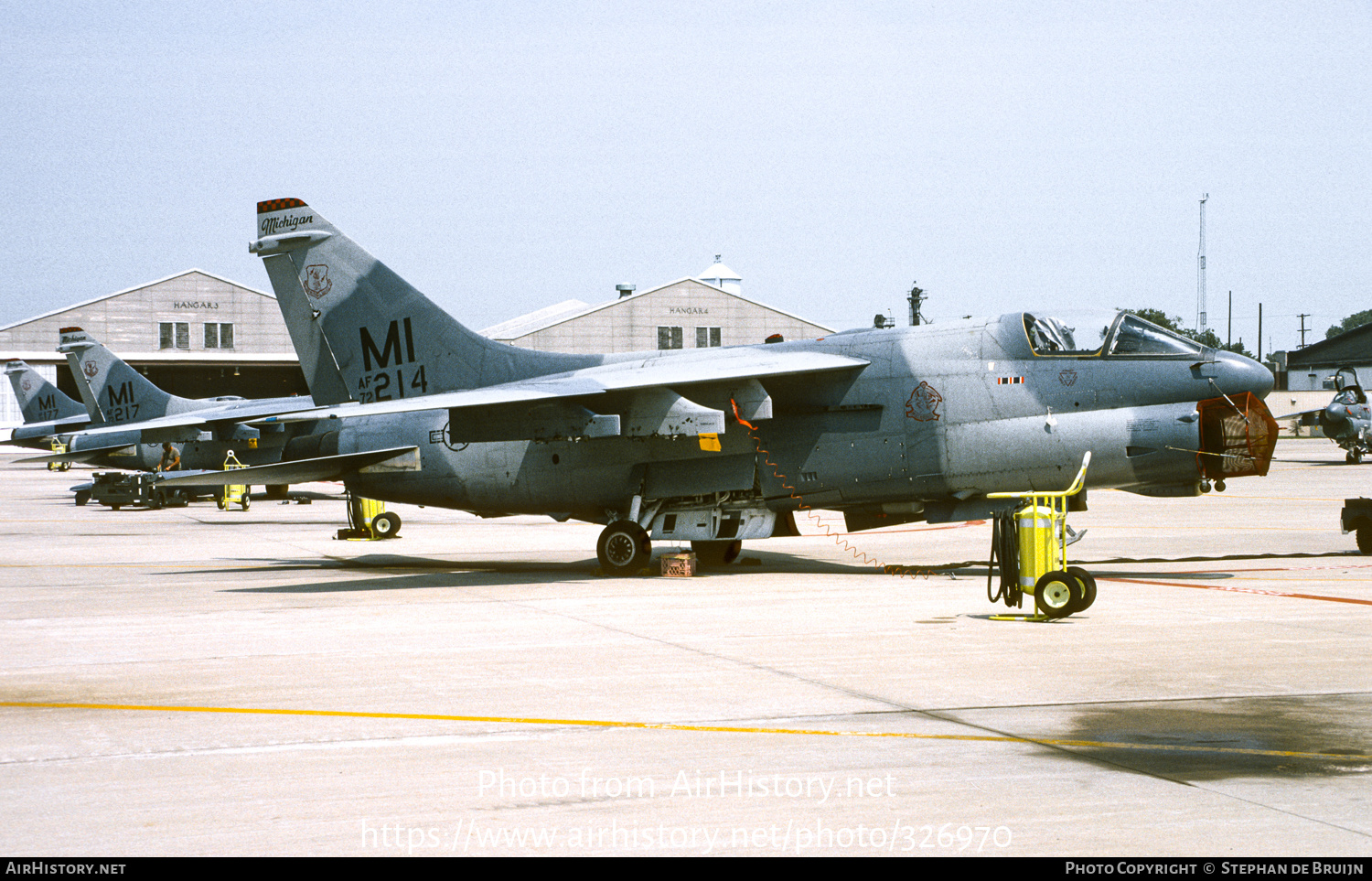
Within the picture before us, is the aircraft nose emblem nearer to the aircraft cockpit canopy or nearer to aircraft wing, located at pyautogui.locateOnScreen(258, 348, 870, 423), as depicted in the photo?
aircraft wing, located at pyautogui.locateOnScreen(258, 348, 870, 423)

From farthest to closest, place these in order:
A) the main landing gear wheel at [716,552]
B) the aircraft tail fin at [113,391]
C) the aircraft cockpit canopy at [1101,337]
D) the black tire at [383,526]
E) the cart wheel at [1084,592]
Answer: the aircraft tail fin at [113,391] → the black tire at [383,526] → the main landing gear wheel at [716,552] → the aircraft cockpit canopy at [1101,337] → the cart wheel at [1084,592]

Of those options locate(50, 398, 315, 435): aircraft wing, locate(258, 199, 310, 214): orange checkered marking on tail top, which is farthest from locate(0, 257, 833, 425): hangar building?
locate(258, 199, 310, 214): orange checkered marking on tail top

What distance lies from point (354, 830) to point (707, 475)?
40.7 feet

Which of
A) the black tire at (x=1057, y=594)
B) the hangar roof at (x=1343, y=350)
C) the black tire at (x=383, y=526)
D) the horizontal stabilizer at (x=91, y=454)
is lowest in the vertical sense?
the black tire at (x=383, y=526)

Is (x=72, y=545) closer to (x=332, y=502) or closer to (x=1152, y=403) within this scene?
(x=332, y=502)

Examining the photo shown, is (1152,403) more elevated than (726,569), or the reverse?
(1152,403)

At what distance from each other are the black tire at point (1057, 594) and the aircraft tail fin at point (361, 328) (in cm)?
880

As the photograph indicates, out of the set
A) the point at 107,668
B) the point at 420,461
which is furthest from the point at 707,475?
the point at 107,668

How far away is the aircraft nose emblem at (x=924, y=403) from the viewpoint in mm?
16766

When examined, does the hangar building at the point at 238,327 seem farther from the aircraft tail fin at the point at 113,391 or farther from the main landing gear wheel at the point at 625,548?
the main landing gear wheel at the point at 625,548

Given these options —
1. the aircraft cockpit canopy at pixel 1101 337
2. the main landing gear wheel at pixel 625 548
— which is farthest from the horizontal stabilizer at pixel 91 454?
the aircraft cockpit canopy at pixel 1101 337

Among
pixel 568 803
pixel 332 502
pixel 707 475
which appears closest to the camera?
pixel 568 803

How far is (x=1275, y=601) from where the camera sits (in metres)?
13.6

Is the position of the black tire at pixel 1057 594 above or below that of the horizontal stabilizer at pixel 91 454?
below
